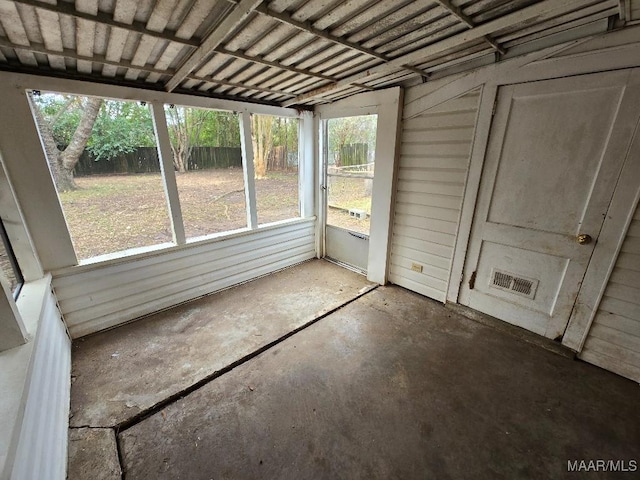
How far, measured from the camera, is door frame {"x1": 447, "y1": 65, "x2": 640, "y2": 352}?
5.95 feet

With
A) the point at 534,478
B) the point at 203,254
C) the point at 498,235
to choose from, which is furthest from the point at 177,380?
the point at 498,235

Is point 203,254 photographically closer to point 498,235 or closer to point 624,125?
point 498,235

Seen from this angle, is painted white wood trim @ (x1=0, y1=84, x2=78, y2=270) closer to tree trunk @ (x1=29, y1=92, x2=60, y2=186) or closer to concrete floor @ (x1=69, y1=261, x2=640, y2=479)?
tree trunk @ (x1=29, y1=92, x2=60, y2=186)

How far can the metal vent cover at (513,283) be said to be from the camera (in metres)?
2.40

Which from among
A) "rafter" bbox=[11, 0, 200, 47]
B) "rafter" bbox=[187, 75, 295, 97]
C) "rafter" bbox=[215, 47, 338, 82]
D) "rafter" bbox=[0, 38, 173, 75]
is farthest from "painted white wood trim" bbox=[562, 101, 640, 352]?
"rafter" bbox=[0, 38, 173, 75]

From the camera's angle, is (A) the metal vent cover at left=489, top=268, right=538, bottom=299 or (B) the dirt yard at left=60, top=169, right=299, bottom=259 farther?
(B) the dirt yard at left=60, top=169, right=299, bottom=259

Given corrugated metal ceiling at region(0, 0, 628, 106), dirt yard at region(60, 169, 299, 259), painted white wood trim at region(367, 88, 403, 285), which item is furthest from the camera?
painted white wood trim at region(367, 88, 403, 285)

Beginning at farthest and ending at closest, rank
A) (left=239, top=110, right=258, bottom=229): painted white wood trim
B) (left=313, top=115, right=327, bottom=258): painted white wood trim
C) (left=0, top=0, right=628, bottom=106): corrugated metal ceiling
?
(left=313, top=115, right=327, bottom=258): painted white wood trim → (left=239, top=110, right=258, bottom=229): painted white wood trim → (left=0, top=0, right=628, bottom=106): corrugated metal ceiling

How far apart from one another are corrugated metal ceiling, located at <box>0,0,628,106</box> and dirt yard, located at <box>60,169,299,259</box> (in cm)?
98

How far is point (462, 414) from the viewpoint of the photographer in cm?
175

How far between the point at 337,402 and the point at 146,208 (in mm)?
2757

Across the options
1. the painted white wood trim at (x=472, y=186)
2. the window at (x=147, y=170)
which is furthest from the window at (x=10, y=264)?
the painted white wood trim at (x=472, y=186)

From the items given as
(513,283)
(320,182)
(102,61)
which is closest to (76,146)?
(102,61)

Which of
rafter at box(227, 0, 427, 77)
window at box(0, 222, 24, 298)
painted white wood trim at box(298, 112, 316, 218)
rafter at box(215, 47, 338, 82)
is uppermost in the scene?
rafter at box(227, 0, 427, 77)
